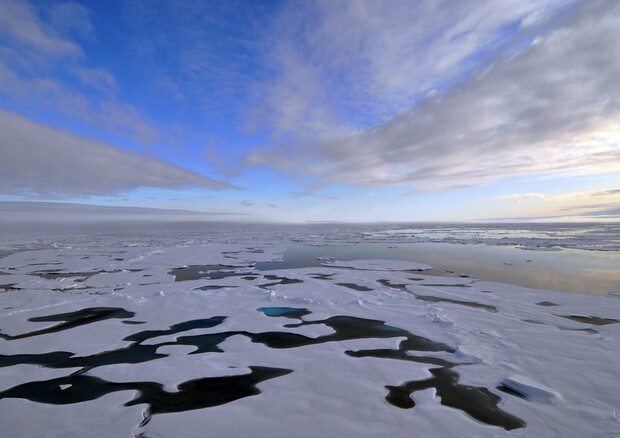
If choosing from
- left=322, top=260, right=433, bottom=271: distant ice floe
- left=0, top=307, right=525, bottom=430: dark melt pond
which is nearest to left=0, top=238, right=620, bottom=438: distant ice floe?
left=0, top=307, right=525, bottom=430: dark melt pond

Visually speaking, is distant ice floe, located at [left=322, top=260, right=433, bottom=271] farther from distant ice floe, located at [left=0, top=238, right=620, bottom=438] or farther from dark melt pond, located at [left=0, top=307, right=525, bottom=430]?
dark melt pond, located at [left=0, top=307, right=525, bottom=430]

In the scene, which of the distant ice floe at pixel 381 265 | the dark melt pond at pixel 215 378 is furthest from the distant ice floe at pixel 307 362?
the distant ice floe at pixel 381 265

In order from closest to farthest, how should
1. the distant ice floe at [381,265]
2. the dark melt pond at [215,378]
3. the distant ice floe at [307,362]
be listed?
the distant ice floe at [307,362]
the dark melt pond at [215,378]
the distant ice floe at [381,265]

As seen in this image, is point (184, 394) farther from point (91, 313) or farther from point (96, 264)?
point (96, 264)

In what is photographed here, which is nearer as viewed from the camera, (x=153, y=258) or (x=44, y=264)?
(x=44, y=264)

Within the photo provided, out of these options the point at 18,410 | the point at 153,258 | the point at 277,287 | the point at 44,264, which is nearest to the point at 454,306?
the point at 277,287

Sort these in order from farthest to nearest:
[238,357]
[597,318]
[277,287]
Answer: [277,287] → [597,318] → [238,357]

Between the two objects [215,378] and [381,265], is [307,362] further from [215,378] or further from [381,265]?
[381,265]

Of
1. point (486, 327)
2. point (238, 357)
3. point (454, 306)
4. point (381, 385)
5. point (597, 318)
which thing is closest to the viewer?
point (381, 385)

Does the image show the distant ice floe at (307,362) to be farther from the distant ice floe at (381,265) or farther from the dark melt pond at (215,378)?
the distant ice floe at (381,265)
